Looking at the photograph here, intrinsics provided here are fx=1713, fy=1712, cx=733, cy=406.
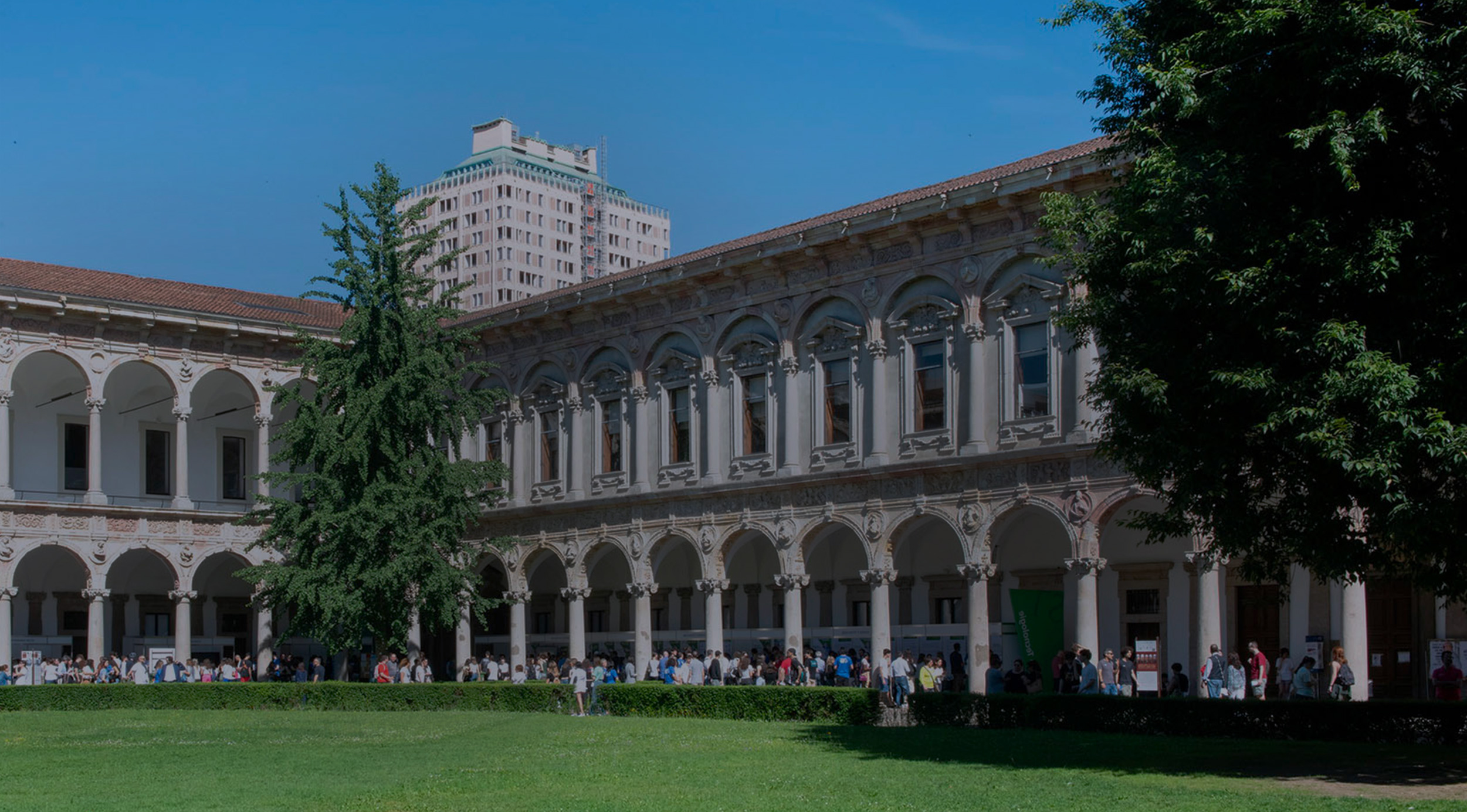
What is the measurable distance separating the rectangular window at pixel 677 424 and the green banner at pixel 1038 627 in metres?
9.40

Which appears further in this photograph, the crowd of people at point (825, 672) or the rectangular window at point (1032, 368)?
the rectangular window at point (1032, 368)

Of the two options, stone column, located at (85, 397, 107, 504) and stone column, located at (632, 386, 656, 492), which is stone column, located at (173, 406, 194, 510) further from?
stone column, located at (632, 386, 656, 492)

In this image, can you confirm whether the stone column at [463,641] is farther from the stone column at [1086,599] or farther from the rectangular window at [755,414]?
the stone column at [1086,599]

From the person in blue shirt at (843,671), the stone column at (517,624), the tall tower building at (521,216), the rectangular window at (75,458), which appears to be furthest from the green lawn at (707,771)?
the tall tower building at (521,216)

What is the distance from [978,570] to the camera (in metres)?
30.6

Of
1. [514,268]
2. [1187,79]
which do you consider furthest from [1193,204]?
[514,268]

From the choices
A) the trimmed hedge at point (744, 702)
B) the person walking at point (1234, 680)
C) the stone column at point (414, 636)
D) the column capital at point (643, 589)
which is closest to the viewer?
the trimmed hedge at point (744, 702)

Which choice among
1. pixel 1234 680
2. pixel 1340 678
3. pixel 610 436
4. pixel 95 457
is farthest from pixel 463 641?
pixel 1340 678

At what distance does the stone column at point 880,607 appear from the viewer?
32406mm

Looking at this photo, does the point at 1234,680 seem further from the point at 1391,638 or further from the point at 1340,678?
the point at 1391,638

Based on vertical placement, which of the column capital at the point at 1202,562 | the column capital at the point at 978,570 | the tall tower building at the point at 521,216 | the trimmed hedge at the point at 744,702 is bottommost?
the trimmed hedge at the point at 744,702

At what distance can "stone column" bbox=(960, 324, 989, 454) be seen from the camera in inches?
1212

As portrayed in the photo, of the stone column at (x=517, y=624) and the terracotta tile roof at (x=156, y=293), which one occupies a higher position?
the terracotta tile roof at (x=156, y=293)

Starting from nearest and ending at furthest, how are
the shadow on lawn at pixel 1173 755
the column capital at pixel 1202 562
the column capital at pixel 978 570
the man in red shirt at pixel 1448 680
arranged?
1. the shadow on lawn at pixel 1173 755
2. the man in red shirt at pixel 1448 680
3. the column capital at pixel 1202 562
4. the column capital at pixel 978 570
